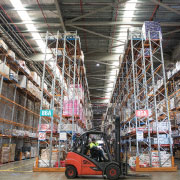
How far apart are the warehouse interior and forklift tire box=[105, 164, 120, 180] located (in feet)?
0.10

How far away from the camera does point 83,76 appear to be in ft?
55.9

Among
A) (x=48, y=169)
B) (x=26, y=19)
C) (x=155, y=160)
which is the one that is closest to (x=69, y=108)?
(x=48, y=169)

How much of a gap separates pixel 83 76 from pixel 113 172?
11.3 metres

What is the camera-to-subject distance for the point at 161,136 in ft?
32.6

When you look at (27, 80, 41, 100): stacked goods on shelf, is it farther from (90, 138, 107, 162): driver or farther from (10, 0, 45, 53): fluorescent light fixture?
(90, 138, 107, 162): driver

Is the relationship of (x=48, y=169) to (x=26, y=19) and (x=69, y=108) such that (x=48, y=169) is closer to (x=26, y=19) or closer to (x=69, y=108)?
(x=69, y=108)

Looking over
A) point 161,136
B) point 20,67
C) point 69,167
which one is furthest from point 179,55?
point 69,167

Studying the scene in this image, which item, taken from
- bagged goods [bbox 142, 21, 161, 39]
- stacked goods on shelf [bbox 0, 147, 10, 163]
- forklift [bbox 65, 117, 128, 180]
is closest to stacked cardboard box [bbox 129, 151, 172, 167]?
forklift [bbox 65, 117, 128, 180]

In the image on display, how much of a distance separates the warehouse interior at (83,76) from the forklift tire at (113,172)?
0.03 m

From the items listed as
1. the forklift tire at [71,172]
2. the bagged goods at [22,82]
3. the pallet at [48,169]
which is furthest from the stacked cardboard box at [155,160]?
the bagged goods at [22,82]

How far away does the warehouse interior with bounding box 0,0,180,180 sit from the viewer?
8.59 metres

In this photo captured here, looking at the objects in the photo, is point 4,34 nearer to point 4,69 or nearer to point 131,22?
point 4,69

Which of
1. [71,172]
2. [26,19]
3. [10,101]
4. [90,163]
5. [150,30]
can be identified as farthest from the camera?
[10,101]

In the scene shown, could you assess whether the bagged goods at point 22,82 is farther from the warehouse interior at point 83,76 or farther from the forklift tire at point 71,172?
the forklift tire at point 71,172
